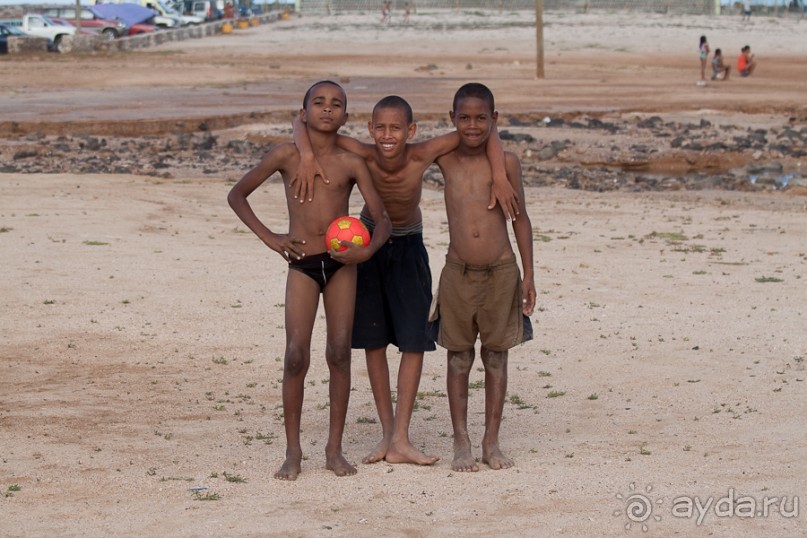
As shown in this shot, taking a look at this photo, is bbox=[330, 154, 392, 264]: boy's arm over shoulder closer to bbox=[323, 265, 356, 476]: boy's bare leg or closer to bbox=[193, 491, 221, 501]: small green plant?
bbox=[323, 265, 356, 476]: boy's bare leg

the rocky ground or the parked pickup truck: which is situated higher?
the parked pickup truck

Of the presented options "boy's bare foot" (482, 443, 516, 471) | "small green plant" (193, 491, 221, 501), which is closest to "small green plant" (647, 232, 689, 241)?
"boy's bare foot" (482, 443, 516, 471)

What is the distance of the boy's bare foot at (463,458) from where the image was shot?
5613 mm

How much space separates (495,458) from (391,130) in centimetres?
154

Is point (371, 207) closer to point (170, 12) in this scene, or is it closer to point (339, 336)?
point (339, 336)

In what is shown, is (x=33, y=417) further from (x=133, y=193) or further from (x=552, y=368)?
(x=133, y=193)

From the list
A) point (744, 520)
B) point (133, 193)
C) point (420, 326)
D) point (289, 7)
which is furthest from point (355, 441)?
point (289, 7)

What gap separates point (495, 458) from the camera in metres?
5.68

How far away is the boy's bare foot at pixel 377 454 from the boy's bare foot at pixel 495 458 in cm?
47

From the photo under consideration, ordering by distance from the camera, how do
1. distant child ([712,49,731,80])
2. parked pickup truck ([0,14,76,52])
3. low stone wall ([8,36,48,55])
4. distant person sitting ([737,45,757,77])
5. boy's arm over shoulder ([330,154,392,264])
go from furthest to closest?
parked pickup truck ([0,14,76,52]) < low stone wall ([8,36,48,55]) < distant person sitting ([737,45,757,77]) < distant child ([712,49,731,80]) < boy's arm over shoulder ([330,154,392,264])

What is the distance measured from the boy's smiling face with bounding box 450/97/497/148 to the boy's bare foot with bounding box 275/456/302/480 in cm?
160

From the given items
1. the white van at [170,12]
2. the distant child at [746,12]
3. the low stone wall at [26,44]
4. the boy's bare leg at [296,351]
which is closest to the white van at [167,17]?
the white van at [170,12]

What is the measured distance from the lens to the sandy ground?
503 centimetres

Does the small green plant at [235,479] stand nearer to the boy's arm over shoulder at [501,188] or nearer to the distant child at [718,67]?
the boy's arm over shoulder at [501,188]
